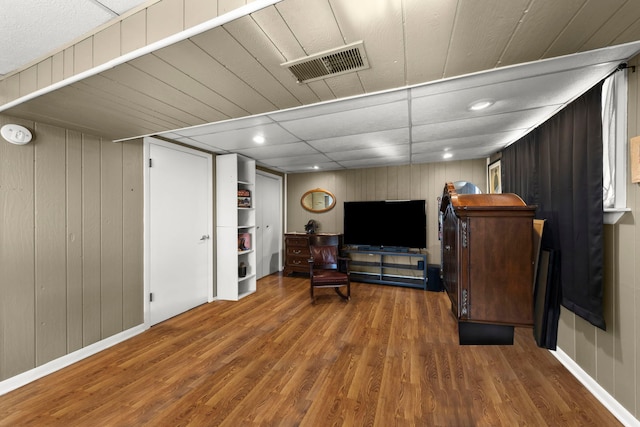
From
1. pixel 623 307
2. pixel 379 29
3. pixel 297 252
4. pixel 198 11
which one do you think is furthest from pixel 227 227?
pixel 623 307

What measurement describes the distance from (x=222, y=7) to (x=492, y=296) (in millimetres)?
1773

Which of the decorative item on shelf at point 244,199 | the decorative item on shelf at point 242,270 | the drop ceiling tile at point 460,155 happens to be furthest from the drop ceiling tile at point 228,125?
the drop ceiling tile at point 460,155

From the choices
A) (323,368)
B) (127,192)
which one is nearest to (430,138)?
(323,368)

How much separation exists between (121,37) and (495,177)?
4.51m

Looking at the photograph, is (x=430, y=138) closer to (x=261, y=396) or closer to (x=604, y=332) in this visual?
(x=604, y=332)

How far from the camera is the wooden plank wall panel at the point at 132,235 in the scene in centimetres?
260

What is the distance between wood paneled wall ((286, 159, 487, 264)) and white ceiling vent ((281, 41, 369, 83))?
11.6ft

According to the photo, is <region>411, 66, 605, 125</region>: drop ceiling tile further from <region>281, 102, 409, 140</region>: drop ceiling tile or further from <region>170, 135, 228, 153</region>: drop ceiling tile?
<region>170, 135, 228, 153</region>: drop ceiling tile

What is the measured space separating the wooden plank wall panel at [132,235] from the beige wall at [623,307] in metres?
4.16

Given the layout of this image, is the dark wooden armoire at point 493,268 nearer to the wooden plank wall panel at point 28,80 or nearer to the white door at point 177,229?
the wooden plank wall panel at point 28,80

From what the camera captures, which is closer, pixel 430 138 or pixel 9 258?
pixel 9 258

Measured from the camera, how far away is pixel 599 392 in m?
1.70

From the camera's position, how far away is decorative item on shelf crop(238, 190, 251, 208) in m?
3.91

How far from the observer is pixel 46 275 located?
2.05 metres
